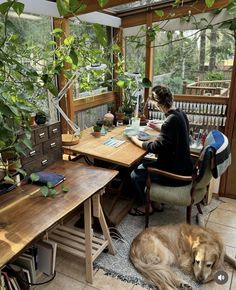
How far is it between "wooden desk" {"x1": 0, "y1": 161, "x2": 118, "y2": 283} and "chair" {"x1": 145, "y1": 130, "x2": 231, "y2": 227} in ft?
1.65

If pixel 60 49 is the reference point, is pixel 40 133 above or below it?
below

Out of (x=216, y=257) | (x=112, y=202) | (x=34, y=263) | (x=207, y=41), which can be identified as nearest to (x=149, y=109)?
(x=207, y=41)

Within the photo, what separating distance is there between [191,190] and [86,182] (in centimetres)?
88

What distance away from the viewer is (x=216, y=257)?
1770 mm

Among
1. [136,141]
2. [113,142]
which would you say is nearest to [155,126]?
[136,141]

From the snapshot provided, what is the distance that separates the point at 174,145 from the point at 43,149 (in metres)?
1.02

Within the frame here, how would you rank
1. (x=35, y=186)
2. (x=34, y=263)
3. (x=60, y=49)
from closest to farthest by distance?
(x=35, y=186) < (x=34, y=263) < (x=60, y=49)

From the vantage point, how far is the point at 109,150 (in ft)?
7.40

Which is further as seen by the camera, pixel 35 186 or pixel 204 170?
pixel 204 170

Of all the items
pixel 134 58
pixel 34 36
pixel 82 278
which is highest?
pixel 34 36

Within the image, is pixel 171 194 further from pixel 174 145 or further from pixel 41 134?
pixel 41 134

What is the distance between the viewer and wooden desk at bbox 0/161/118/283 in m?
1.17

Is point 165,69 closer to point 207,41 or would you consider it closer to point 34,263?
point 207,41

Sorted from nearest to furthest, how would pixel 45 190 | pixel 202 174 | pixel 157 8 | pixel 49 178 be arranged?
pixel 45 190
pixel 49 178
pixel 202 174
pixel 157 8
